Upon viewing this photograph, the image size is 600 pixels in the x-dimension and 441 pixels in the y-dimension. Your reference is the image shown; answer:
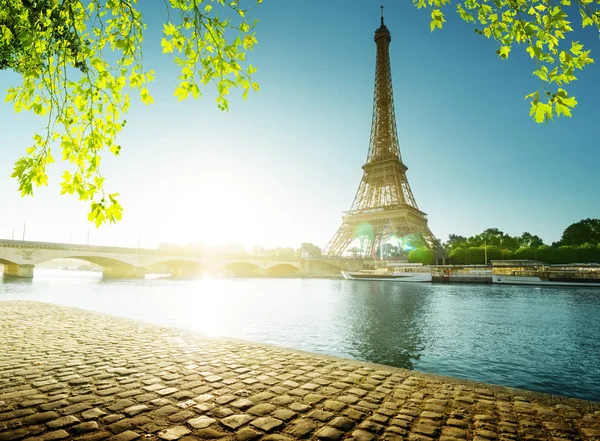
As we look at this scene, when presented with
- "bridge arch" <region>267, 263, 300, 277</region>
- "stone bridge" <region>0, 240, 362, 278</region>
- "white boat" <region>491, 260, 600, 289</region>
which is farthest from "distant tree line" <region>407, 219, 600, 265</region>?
"bridge arch" <region>267, 263, 300, 277</region>

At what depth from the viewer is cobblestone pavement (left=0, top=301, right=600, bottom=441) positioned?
3.26 m

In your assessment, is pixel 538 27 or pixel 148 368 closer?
pixel 538 27

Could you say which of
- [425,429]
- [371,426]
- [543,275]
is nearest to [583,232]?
[543,275]

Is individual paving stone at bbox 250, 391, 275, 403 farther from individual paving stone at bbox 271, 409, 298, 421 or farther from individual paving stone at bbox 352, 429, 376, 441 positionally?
individual paving stone at bbox 352, 429, 376, 441

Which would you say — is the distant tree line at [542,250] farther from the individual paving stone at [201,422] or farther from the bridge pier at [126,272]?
the individual paving stone at [201,422]

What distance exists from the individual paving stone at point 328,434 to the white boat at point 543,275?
54637 mm

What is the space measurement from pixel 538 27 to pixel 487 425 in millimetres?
4679

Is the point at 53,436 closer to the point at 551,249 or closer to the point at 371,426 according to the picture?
the point at 371,426

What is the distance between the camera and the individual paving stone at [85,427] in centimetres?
312

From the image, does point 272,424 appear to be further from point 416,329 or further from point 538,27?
point 416,329

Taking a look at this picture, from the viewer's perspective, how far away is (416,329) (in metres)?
13.9

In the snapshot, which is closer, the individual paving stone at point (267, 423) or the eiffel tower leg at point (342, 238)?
the individual paving stone at point (267, 423)

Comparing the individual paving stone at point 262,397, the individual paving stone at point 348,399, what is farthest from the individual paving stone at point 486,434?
the individual paving stone at point 262,397

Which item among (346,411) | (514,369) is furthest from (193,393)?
(514,369)
